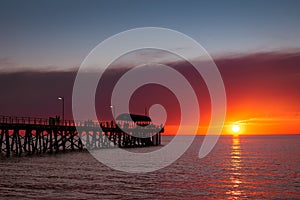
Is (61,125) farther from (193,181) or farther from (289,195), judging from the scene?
(289,195)

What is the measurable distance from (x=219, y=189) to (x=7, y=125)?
85.8ft

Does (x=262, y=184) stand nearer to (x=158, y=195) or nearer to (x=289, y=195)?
(x=289, y=195)

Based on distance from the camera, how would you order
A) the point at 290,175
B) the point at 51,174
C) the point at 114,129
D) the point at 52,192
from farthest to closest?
1. the point at 114,129
2. the point at 290,175
3. the point at 51,174
4. the point at 52,192

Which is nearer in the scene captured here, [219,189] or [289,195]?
[289,195]

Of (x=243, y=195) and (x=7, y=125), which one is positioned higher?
(x=7, y=125)

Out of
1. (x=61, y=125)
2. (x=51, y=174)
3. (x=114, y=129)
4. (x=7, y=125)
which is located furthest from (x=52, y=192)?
(x=114, y=129)

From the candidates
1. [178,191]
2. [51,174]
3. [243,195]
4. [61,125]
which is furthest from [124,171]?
[61,125]

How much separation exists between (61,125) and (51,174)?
24225mm

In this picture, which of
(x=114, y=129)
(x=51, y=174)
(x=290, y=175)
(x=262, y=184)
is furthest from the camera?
(x=114, y=129)

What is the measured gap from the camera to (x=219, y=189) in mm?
26000

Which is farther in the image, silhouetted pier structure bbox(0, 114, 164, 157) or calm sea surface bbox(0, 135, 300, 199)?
silhouetted pier structure bbox(0, 114, 164, 157)

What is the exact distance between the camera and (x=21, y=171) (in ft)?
108

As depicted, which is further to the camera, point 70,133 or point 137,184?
point 70,133

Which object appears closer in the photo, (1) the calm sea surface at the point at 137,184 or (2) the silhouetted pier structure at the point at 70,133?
(1) the calm sea surface at the point at 137,184
